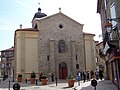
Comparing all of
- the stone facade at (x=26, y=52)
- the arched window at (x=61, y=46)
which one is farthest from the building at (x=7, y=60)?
the arched window at (x=61, y=46)

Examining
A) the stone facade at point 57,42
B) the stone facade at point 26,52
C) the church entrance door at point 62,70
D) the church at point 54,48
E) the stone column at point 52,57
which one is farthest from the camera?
the church entrance door at point 62,70

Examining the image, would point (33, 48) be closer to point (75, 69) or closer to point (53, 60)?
point (53, 60)

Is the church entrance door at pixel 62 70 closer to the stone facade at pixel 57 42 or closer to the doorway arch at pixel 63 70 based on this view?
the doorway arch at pixel 63 70

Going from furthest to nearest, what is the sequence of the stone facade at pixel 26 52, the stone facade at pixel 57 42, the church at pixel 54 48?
the stone facade at pixel 57 42, the church at pixel 54 48, the stone facade at pixel 26 52

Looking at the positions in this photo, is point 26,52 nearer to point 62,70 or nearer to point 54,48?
point 54,48

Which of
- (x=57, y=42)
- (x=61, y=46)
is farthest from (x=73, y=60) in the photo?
(x=57, y=42)

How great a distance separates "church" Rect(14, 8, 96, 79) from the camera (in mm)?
32812

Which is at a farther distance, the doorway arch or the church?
the doorway arch

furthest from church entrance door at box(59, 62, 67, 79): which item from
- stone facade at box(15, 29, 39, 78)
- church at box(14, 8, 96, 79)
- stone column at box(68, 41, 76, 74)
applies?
stone facade at box(15, 29, 39, 78)

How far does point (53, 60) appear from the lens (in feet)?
111

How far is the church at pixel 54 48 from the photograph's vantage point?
108 ft

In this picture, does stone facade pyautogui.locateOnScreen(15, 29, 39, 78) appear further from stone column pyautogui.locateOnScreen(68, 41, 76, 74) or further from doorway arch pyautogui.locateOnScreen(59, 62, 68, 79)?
stone column pyautogui.locateOnScreen(68, 41, 76, 74)

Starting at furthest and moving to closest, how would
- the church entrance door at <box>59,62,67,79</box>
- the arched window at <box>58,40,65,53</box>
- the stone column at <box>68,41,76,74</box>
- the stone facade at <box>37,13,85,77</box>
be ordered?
the arched window at <box>58,40,65,53</box> → the stone column at <box>68,41,76,74</box> → the church entrance door at <box>59,62,67,79</box> → the stone facade at <box>37,13,85,77</box>

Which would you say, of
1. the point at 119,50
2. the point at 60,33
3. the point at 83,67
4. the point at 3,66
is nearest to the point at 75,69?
the point at 83,67
